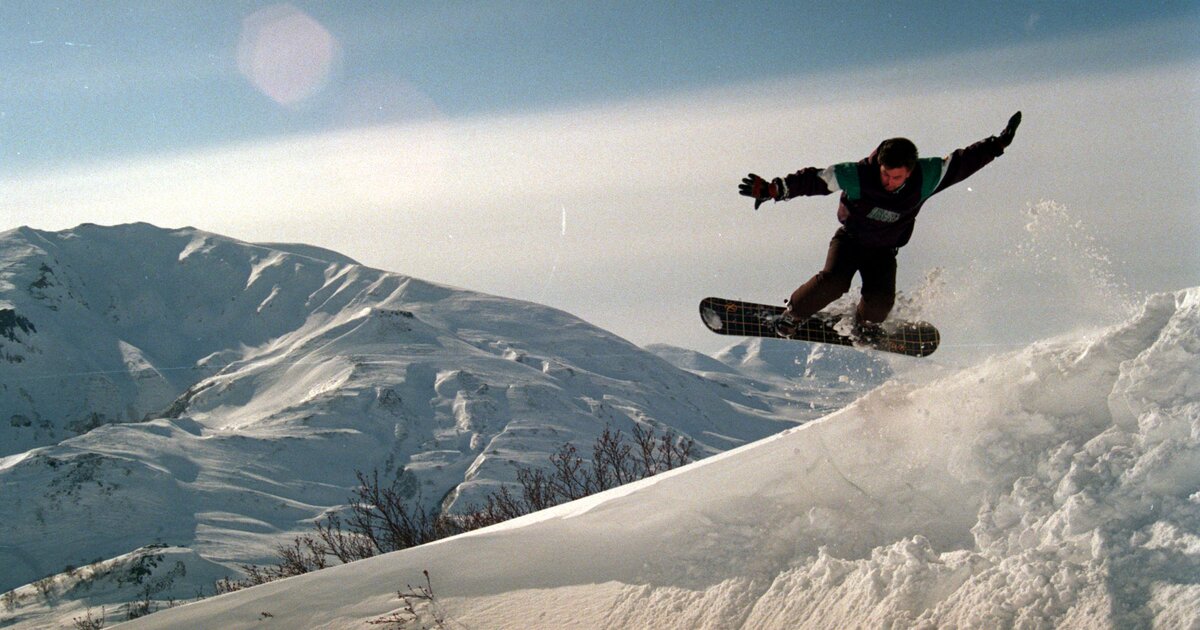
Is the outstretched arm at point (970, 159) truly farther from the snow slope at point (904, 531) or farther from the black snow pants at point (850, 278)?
the snow slope at point (904, 531)

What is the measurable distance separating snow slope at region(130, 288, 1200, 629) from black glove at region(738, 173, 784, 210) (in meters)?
2.14

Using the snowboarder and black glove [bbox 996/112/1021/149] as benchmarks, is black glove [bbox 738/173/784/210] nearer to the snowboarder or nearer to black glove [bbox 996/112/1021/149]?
the snowboarder

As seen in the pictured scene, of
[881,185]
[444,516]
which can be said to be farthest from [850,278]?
[444,516]

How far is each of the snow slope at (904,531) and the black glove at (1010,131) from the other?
77.4 inches

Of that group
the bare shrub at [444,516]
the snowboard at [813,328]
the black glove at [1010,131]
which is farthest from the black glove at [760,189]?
the bare shrub at [444,516]

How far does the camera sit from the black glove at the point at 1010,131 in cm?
727

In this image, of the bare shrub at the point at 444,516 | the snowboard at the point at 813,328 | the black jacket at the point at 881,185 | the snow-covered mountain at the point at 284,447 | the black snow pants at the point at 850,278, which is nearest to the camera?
the black jacket at the point at 881,185

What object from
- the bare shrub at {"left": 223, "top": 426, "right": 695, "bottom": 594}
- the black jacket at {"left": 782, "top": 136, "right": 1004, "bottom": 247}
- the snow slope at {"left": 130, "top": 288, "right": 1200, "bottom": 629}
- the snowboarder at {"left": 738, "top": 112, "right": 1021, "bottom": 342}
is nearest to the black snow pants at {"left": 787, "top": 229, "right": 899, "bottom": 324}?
the snowboarder at {"left": 738, "top": 112, "right": 1021, "bottom": 342}

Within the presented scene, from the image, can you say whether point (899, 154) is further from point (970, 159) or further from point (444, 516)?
point (444, 516)

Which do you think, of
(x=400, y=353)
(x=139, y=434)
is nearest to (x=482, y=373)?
(x=400, y=353)

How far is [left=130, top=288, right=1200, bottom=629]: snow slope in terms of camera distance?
439 cm

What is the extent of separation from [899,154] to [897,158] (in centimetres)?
4

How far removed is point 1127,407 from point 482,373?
168 m

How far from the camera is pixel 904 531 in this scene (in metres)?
5.50
